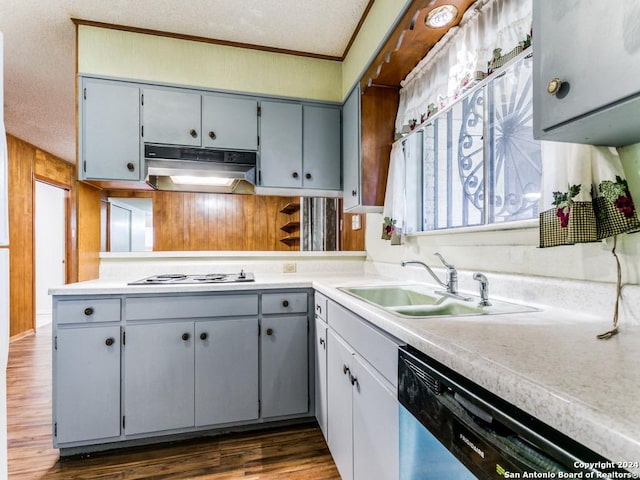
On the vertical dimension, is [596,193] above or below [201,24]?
below

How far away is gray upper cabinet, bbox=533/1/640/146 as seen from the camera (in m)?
0.62

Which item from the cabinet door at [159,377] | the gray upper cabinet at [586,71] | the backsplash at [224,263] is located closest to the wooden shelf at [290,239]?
the backsplash at [224,263]

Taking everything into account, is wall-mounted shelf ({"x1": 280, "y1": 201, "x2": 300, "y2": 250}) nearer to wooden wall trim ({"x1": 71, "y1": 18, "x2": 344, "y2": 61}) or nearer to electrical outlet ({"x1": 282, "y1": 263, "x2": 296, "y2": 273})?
electrical outlet ({"x1": 282, "y1": 263, "x2": 296, "y2": 273})

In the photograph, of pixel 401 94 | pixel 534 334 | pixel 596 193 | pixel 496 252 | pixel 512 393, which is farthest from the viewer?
pixel 401 94

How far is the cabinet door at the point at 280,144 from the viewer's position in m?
2.34

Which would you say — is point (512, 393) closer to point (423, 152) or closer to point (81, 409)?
point (423, 152)

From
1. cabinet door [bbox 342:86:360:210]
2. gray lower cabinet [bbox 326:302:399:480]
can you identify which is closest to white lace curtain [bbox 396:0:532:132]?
cabinet door [bbox 342:86:360:210]

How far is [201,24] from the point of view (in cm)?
213

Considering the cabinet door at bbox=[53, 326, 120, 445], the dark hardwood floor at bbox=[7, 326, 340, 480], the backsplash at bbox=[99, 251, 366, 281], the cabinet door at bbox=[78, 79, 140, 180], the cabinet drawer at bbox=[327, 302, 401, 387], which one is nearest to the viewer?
the cabinet drawer at bbox=[327, 302, 401, 387]

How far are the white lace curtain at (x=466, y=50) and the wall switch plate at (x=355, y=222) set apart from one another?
1.05m

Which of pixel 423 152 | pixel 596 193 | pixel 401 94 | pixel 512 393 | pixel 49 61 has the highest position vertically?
pixel 49 61

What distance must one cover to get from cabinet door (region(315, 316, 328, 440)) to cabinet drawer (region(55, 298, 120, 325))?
113 cm

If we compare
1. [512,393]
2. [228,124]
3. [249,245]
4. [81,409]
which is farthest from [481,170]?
[249,245]

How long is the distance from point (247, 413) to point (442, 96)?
2088 mm
